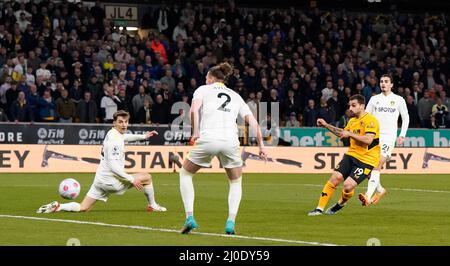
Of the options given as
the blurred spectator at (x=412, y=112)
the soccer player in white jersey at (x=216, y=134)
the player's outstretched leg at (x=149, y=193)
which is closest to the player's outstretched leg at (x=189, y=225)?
the soccer player in white jersey at (x=216, y=134)

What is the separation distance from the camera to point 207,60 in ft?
122

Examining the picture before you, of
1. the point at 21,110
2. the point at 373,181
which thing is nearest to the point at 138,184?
the point at 373,181

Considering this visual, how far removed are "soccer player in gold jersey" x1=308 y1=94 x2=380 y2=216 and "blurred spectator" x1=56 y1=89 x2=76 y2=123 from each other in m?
16.5

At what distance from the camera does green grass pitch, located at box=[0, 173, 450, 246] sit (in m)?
13.3

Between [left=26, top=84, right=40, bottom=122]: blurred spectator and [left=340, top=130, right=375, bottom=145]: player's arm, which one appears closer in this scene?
[left=340, top=130, right=375, bottom=145]: player's arm

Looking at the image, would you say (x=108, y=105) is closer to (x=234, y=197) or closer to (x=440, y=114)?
(x=440, y=114)

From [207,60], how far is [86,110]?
5.75 metres

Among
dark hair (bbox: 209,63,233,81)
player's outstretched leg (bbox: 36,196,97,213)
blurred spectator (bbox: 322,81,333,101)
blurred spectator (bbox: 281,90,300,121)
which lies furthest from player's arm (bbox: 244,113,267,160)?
blurred spectator (bbox: 322,81,333,101)

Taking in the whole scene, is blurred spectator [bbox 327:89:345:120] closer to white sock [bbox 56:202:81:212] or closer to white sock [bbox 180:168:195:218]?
white sock [bbox 56:202:81:212]

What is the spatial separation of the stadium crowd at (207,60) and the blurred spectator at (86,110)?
31mm

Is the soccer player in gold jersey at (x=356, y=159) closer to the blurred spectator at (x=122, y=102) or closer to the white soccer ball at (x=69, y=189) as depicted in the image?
the white soccer ball at (x=69, y=189)

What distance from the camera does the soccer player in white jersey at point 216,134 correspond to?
13.7m

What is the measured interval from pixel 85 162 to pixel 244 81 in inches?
302
